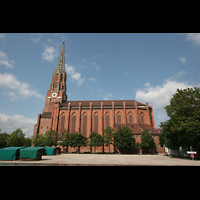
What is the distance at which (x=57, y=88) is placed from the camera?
199 feet

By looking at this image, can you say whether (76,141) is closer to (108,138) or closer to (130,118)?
(108,138)

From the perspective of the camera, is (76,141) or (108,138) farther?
(76,141)

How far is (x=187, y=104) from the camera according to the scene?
22.5 m

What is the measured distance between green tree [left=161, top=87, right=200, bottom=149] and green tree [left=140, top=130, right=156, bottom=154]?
539 inches

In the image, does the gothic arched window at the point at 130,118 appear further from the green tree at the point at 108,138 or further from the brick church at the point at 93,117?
the green tree at the point at 108,138

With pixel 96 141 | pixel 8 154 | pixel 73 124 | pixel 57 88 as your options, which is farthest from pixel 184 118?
pixel 57 88

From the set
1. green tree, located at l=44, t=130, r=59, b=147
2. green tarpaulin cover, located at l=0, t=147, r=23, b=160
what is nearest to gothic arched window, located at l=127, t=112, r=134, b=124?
green tree, located at l=44, t=130, r=59, b=147

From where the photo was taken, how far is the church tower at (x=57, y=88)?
58.0 meters

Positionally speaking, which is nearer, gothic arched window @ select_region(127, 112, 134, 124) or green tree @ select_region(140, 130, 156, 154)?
green tree @ select_region(140, 130, 156, 154)

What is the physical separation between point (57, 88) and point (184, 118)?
5248 cm

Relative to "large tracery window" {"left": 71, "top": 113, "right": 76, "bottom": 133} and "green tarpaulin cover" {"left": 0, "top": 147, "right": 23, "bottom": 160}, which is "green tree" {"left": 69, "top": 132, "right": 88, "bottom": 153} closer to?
"large tracery window" {"left": 71, "top": 113, "right": 76, "bottom": 133}

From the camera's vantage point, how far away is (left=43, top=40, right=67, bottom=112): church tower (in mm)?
58000
